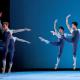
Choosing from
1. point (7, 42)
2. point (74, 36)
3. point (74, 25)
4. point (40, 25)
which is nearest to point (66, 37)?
point (74, 36)

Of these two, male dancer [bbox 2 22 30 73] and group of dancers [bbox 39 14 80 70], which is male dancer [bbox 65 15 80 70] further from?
male dancer [bbox 2 22 30 73]

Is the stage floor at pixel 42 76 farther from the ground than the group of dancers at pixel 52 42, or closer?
closer

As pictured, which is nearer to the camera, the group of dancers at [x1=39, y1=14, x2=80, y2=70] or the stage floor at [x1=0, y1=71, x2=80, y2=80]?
the stage floor at [x1=0, y1=71, x2=80, y2=80]

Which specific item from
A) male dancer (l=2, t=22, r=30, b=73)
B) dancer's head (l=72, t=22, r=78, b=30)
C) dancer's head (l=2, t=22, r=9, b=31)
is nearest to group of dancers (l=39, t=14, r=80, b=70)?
dancer's head (l=72, t=22, r=78, b=30)

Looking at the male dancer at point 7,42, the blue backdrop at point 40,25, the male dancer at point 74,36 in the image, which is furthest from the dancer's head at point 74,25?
the male dancer at point 7,42

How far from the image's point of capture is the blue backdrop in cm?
901

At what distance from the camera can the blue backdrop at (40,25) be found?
9.01m

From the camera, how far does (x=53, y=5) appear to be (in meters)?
9.05

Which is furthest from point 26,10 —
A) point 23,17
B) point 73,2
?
point 73,2

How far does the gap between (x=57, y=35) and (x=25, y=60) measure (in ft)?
4.10

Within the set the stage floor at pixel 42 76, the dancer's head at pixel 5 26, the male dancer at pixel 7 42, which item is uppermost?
the dancer's head at pixel 5 26

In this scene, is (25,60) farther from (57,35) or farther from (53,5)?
(53,5)

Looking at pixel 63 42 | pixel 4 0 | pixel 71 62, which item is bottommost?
pixel 71 62

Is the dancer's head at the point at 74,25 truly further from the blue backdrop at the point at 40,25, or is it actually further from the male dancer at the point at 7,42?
the male dancer at the point at 7,42
